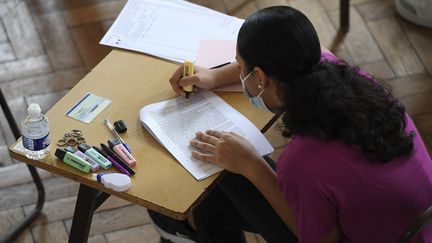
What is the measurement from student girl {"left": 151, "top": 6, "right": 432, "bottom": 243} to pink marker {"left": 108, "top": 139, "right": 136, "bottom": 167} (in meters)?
0.14

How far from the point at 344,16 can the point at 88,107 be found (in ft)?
5.16

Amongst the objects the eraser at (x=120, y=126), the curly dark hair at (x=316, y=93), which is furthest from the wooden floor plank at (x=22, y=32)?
the curly dark hair at (x=316, y=93)

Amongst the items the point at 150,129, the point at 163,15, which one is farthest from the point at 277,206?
the point at 163,15

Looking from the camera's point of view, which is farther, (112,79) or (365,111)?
(112,79)

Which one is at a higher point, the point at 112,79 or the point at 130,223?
the point at 112,79

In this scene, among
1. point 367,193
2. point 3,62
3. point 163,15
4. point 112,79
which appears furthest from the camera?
point 3,62

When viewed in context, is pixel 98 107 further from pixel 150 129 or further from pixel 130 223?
pixel 130 223

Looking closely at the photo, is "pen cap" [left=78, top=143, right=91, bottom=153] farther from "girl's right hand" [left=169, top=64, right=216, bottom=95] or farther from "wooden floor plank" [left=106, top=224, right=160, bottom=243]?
"wooden floor plank" [left=106, top=224, right=160, bottom=243]

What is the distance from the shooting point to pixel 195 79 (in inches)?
72.3

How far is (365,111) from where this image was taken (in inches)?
60.1

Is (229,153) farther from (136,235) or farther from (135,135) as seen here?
(136,235)

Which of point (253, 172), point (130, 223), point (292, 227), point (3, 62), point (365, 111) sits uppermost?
point (365, 111)

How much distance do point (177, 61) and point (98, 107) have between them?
268mm

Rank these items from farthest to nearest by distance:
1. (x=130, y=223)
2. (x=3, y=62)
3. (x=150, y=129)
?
(x=3, y=62), (x=130, y=223), (x=150, y=129)
